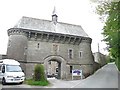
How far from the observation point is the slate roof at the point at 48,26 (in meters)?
12.5

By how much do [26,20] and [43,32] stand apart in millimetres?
1219

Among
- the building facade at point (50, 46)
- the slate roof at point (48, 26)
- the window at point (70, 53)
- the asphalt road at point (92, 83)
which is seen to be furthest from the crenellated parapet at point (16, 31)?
the asphalt road at point (92, 83)

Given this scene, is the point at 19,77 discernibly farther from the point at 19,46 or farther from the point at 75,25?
the point at 75,25

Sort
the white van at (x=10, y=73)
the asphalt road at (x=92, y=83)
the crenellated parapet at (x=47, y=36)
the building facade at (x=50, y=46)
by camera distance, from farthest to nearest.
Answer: the building facade at (x=50, y=46), the crenellated parapet at (x=47, y=36), the white van at (x=10, y=73), the asphalt road at (x=92, y=83)

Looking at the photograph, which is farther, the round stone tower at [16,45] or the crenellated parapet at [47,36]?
the round stone tower at [16,45]

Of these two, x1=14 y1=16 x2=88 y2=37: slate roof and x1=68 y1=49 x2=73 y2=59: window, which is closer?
x1=14 y1=16 x2=88 y2=37: slate roof

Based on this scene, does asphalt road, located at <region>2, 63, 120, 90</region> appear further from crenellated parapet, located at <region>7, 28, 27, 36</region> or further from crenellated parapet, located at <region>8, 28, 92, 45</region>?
crenellated parapet, located at <region>7, 28, 27, 36</region>

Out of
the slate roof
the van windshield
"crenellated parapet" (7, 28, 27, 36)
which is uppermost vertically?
the slate roof

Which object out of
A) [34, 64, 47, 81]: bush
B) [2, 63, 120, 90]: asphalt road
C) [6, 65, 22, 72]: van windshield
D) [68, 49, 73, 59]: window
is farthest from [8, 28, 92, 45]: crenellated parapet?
[6, 65, 22, 72]: van windshield

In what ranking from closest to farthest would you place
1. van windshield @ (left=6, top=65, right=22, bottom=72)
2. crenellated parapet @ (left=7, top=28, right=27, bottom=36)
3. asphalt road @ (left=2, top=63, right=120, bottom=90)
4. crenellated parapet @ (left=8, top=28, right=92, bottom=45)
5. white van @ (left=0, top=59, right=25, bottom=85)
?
asphalt road @ (left=2, top=63, right=120, bottom=90) → white van @ (left=0, top=59, right=25, bottom=85) → van windshield @ (left=6, top=65, right=22, bottom=72) → crenellated parapet @ (left=8, top=28, right=92, bottom=45) → crenellated parapet @ (left=7, top=28, right=27, bottom=36)

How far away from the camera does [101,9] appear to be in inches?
288

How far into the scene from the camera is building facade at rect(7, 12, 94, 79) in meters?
12.4

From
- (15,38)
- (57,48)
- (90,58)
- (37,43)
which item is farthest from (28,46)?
(90,58)

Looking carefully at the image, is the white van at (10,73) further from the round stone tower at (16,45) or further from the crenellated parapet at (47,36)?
the round stone tower at (16,45)
